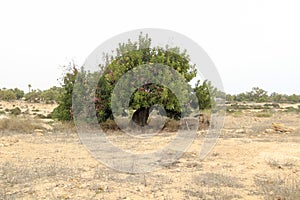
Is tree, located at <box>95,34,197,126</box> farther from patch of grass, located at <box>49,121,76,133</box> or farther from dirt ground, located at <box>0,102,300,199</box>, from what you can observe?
dirt ground, located at <box>0,102,300,199</box>

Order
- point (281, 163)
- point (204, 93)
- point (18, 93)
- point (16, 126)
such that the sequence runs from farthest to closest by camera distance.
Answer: point (18, 93) → point (204, 93) → point (16, 126) → point (281, 163)

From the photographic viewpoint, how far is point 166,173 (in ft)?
20.0

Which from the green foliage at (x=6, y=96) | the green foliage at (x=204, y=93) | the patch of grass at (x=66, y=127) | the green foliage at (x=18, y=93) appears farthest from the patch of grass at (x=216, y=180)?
the green foliage at (x=18, y=93)

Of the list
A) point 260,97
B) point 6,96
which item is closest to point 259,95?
point 260,97

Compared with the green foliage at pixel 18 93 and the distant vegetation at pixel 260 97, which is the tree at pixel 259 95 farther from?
the green foliage at pixel 18 93

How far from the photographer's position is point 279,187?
4926 mm

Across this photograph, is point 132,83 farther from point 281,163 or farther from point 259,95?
point 259,95

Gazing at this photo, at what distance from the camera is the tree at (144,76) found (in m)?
12.8

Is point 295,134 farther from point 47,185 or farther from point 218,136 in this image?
point 47,185

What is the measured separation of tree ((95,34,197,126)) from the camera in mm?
12828

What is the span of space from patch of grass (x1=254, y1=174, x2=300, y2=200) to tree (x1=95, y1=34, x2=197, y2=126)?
7.17 meters

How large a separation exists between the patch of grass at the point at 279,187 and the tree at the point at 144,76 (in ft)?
23.5

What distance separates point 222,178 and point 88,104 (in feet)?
31.2

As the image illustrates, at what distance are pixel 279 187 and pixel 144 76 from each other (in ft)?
28.5
